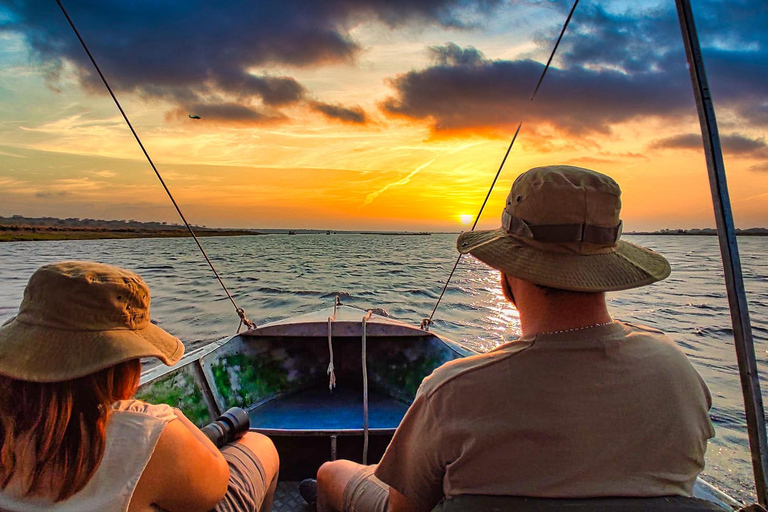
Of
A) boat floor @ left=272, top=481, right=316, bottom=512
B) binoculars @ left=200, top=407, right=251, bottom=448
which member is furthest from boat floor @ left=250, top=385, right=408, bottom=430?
binoculars @ left=200, top=407, right=251, bottom=448

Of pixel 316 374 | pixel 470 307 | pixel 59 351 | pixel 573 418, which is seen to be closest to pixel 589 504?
pixel 573 418

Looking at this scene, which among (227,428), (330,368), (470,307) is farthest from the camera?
(470,307)

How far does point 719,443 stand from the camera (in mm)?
5203

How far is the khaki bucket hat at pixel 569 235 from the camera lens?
3.89 feet

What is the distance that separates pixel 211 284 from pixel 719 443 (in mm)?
17097

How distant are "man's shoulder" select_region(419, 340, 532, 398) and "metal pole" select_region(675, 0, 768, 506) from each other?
2.89 ft

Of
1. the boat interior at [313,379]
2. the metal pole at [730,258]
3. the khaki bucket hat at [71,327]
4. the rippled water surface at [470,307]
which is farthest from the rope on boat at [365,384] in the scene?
the rippled water surface at [470,307]

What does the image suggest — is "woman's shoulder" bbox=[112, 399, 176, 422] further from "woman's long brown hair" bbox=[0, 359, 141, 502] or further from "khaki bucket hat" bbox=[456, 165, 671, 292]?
"khaki bucket hat" bbox=[456, 165, 671, 292]

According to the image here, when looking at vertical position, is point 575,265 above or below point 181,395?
above

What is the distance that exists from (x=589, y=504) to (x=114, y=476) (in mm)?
1202

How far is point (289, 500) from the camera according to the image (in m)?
2.96

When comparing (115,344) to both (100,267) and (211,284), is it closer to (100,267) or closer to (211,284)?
(100,267)

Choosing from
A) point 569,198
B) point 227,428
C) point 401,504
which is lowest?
point 227,428

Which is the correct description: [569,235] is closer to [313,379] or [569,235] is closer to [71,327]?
[71,327]
